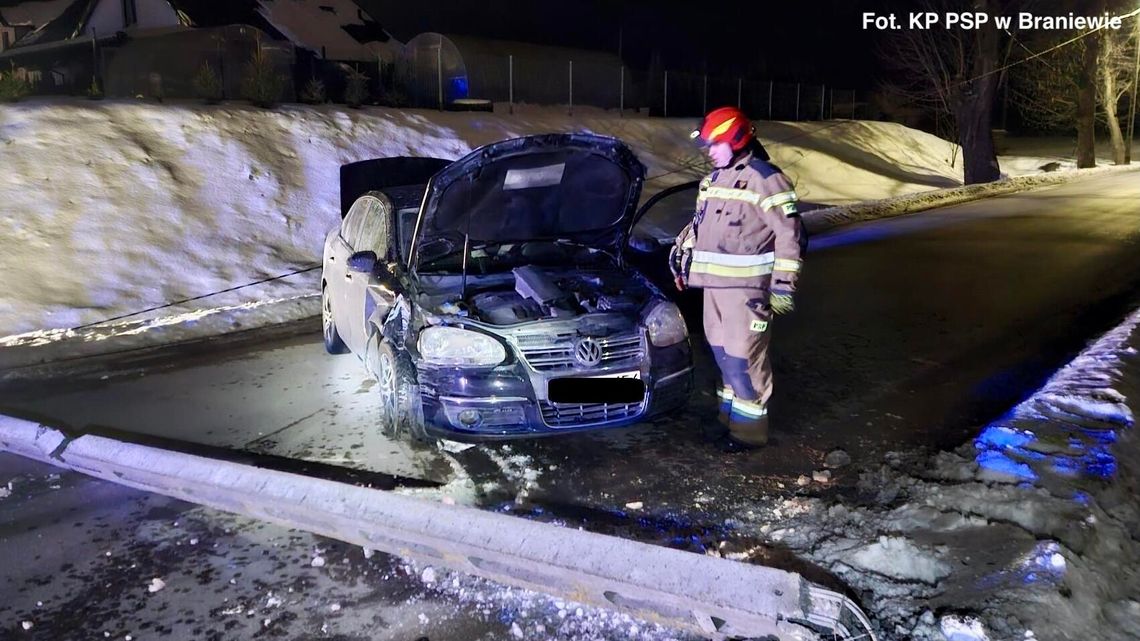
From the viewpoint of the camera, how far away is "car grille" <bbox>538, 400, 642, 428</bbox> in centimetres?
432

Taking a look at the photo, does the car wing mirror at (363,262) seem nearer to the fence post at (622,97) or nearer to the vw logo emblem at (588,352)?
the vw logo emblem at (588,352)

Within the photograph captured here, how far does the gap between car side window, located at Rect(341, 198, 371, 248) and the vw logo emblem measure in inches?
100

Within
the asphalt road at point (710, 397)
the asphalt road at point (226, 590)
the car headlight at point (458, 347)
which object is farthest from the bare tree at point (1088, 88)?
the asphalt road at point (226, 590)

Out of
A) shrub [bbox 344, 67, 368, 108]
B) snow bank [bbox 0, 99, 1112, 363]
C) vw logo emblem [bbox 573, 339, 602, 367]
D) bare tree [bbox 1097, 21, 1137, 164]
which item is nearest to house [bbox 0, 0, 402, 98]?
shrub [bbox 344, 67, 368, 108]

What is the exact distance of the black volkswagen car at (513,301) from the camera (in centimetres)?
430

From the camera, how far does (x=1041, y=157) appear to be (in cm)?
3141

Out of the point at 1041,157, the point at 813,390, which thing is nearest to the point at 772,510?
the point at 813,390

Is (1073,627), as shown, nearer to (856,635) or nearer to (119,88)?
(856,635)

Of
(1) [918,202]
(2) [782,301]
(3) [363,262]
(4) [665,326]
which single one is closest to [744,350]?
(2) [782,301]

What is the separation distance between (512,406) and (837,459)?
5.90ft

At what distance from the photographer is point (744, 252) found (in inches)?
164

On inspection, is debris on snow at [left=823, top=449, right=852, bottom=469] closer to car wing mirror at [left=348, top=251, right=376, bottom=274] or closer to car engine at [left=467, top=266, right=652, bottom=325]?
car engine at [left=467, top=266, right=652, bottom=325]

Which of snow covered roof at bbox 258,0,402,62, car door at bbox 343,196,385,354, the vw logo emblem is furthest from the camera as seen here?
snow covered roof at bbox 258,0,402,62

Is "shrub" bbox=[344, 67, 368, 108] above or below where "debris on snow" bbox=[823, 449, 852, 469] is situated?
above
